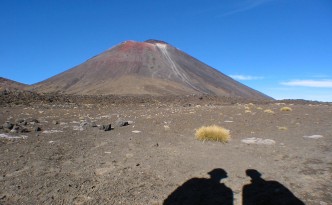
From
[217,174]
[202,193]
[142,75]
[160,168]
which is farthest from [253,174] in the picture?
[142,75]

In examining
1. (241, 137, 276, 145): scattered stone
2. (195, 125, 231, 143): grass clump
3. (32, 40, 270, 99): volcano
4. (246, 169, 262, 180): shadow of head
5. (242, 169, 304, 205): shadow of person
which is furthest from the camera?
(32, 40, 270, 99): volcano

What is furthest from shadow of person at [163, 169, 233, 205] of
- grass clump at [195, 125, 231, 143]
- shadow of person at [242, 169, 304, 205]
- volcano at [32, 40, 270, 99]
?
volcano at [32, 40, 270, 99]

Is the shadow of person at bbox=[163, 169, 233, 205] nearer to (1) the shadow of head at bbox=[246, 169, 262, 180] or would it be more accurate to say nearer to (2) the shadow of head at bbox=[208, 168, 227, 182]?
(2) the shadow of head at bbox=[208, 168, 227, 182]

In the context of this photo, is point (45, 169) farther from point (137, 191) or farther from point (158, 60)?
point (158, 60)

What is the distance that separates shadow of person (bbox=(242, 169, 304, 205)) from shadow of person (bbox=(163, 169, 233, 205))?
0.90 ft

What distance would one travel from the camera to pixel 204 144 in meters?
8.75

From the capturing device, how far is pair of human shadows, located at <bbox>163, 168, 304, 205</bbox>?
4.70 meters

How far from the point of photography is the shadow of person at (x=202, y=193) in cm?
480

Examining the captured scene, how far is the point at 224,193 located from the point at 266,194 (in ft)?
2.05

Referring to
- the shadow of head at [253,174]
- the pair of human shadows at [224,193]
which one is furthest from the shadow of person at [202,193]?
the shadow of head at [253,174]

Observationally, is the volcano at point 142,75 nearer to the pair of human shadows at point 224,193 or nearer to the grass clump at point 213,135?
the grass clump at point 213,135

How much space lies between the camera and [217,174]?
6.00 meters

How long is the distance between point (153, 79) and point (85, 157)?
6394 centimetres

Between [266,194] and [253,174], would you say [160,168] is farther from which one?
[266,194]
